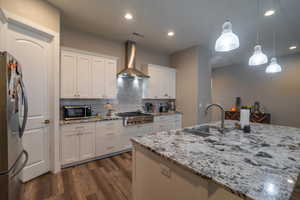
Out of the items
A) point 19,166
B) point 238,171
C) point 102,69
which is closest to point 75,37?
point 102,69

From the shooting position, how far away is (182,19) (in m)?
2.57

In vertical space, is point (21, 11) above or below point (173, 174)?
above

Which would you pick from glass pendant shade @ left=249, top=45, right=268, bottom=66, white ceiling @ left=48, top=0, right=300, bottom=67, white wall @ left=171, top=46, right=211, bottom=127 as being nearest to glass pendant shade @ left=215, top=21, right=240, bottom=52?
glass pendant shade @ left=249, top=45, right=268, bottom=66

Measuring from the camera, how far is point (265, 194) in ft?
1.93

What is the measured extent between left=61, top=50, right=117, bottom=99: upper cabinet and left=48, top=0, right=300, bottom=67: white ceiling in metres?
0.69

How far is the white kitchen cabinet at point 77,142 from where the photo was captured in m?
2.39

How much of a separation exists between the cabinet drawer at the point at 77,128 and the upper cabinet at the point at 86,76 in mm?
603

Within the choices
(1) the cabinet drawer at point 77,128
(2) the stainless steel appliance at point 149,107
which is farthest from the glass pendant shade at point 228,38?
(2) the stainless steel appliance at point 149,107

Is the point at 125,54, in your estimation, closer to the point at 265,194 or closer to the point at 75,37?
the point at 75,37

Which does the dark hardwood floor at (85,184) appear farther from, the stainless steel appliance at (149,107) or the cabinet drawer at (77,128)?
the stainless steel appliance at (149,107)

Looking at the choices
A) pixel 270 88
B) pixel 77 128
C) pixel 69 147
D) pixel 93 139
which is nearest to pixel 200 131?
pixel 93 139

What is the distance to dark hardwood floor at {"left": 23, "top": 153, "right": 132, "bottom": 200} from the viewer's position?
1761mm

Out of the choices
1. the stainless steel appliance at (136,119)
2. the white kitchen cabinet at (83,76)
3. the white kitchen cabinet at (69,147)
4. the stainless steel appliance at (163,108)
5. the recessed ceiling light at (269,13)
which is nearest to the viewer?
the recessed ceiling light at (269,13)

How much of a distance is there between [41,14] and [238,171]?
123 inches
